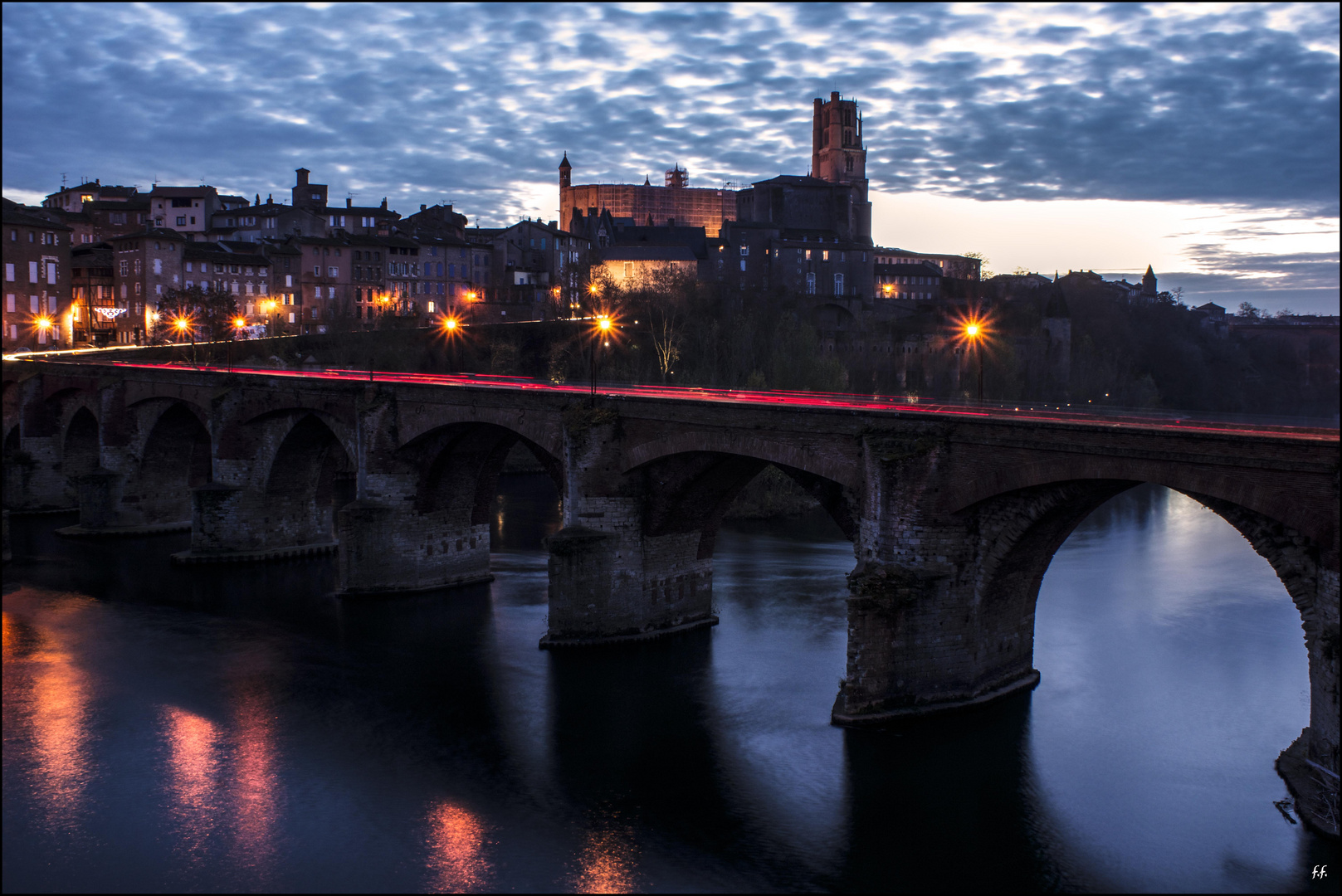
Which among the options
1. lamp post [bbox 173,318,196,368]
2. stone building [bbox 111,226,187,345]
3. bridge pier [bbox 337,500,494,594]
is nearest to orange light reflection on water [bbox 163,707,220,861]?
bridge pier [bbox 337,500,494,594]

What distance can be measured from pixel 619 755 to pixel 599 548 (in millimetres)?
7133

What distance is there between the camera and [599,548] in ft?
94.2

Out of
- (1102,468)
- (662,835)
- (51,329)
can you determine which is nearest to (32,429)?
(51,329)

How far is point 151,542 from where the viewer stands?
4678cm

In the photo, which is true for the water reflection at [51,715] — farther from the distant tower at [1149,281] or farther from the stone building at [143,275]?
the distant tower at [1149,281]

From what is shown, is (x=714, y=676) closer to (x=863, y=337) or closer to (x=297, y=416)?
(x=297, y=416)

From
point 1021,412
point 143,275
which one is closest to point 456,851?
point 1021,412

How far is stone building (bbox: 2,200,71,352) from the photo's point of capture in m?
73.8

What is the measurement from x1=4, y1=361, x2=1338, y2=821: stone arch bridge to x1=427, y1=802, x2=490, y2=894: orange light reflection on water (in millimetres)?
8243

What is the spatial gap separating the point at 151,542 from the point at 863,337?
59.6 m

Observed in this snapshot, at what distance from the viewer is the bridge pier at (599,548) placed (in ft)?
94.3

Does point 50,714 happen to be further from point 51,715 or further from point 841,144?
point 841,144

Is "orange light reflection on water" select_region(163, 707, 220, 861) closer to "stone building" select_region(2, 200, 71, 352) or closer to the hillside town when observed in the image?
the hillside town

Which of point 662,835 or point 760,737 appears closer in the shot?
point 662,835
